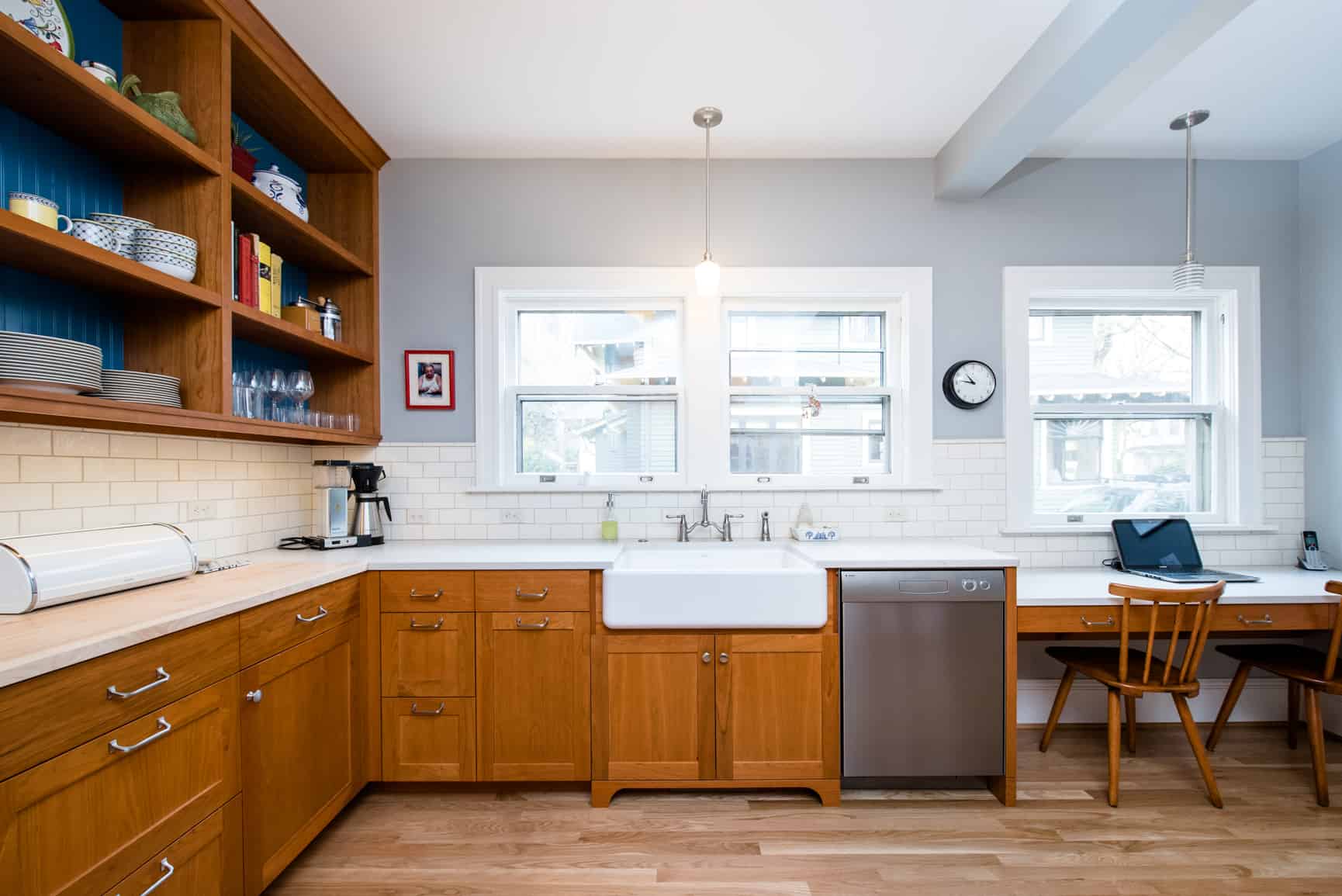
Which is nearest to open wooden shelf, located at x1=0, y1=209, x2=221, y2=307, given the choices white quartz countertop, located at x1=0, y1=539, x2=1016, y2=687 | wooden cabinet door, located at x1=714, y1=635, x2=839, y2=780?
white quartz countertop, located at x1=0, y1=539, x2=1016, y2=687

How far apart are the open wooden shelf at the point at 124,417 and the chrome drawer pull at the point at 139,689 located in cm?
65

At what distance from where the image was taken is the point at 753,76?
244 cm

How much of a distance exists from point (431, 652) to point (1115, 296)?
3.64m

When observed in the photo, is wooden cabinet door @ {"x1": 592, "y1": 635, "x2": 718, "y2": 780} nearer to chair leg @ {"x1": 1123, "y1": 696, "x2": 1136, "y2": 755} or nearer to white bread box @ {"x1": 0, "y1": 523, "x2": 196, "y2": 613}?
white bread box @ {"x1": 0, "y1": 523, "x2": 196, "y2": 613}

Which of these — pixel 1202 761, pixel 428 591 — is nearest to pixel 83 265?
pixel 428 591

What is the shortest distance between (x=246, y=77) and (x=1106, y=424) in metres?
4.11

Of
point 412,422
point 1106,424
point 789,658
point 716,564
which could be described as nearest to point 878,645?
point 789,658

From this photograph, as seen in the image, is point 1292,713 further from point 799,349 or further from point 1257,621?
point 799,349

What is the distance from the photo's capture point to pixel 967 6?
2.07m

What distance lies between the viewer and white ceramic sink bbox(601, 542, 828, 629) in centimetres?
235

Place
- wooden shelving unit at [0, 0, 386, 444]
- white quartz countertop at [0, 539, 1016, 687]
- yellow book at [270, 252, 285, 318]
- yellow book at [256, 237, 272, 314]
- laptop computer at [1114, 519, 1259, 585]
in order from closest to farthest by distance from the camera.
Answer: white quartz countertop at [0, 539, 1016, 687] → wooden shelving unit at [0, 0, 386, 444] → yellow book at [256, 237, 272, 314] → yellow book at [270, 252, 285, 318] → laptop computer at [1114, 519, 1259, 585]

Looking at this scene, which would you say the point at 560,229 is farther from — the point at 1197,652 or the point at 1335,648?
the point at 1335,648

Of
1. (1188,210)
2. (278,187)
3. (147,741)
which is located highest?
(1188,210)

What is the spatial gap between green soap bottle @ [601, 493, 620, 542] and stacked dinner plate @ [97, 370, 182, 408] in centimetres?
171
